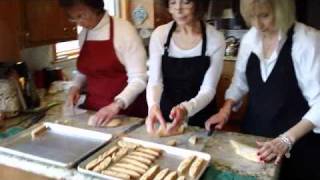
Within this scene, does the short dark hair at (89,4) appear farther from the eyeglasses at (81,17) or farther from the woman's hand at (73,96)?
the woman's hand at (73,96)

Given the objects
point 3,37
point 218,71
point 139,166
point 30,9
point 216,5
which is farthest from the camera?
point 216,5

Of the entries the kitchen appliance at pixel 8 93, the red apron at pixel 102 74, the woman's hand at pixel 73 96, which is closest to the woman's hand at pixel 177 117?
the red apron at pixel 102 74

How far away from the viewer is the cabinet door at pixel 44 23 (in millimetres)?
1605

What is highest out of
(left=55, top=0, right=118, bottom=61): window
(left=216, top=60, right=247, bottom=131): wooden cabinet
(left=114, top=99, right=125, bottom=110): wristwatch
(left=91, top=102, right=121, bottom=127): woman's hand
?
(left=55, top=0, right=118, bottom=61): window

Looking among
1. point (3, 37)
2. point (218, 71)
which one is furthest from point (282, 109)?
point (3, 37)

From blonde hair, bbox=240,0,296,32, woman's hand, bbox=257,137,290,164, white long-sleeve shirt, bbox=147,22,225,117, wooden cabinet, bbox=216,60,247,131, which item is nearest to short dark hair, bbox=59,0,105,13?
white long-sleeve shirt, bbox=147,22,225,117

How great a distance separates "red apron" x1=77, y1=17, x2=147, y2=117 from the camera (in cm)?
143

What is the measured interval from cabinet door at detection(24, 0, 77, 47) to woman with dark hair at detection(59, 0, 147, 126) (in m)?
0.27

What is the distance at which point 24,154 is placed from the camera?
1007 mm

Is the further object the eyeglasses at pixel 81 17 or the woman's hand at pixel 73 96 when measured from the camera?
the woman's hand at pixel 73 96

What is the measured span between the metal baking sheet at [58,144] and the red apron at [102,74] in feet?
1.02

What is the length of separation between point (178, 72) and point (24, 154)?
2.24 ft

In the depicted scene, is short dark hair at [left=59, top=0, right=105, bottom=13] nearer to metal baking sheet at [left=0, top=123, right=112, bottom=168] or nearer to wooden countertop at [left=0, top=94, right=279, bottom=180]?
metal baking sheet at [left=0, top=123, right=112, bottom=168]

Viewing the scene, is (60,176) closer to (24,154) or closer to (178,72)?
(24,154)
